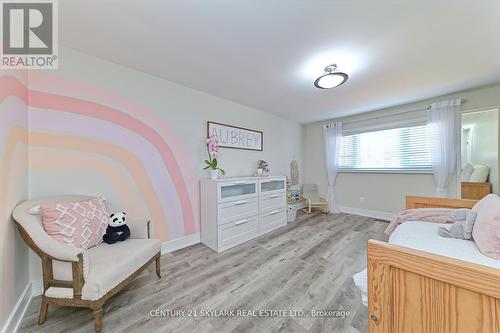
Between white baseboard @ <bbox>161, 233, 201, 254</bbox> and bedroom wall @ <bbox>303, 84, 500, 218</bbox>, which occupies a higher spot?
bedroom wall @ <bbox>303, 84, 500, 218</bbox>

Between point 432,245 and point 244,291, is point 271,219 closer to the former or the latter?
point 244,291

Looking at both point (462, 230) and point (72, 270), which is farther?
point (462, 230)

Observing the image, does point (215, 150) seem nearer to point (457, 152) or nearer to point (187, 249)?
point (187, 249)

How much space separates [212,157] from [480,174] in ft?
16.8

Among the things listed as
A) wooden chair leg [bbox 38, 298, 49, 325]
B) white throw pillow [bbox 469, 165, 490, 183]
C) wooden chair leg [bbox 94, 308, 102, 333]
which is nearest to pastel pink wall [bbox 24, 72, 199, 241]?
wooden chair leg [bbox 38, 298, 49, 325]

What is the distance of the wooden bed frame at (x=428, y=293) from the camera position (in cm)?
63

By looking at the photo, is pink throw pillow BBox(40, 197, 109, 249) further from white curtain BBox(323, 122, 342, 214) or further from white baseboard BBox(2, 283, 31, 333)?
white curtain BBox(323, 122, 342, 214)

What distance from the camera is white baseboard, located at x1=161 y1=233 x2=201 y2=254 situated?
93.0 inches

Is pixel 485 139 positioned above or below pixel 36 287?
above

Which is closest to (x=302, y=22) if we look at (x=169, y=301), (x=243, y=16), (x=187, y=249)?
(x=243, y=16)

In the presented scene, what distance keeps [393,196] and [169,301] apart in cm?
427

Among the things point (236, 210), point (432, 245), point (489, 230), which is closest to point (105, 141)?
point (236, 210)

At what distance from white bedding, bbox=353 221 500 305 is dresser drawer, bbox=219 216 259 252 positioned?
5.30ft

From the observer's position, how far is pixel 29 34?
1.50 metres
